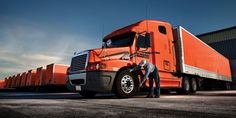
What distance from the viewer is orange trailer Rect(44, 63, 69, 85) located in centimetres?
1832

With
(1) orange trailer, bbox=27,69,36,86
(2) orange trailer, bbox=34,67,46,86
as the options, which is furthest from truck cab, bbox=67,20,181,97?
(1) orange trailer, bbox=27,69,36,86

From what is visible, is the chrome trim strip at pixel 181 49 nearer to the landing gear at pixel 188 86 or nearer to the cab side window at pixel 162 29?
the landing gear at pixel 188 86

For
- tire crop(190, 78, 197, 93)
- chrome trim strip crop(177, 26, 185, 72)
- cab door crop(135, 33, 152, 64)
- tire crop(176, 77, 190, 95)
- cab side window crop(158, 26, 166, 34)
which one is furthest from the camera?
tire crop(190, 78, 197, 93)

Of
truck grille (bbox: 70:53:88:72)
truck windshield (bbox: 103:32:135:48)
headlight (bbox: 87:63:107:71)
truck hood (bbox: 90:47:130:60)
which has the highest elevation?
truck windshield (bbox: 103:32:135:48)

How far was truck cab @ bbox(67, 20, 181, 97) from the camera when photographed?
5848mm

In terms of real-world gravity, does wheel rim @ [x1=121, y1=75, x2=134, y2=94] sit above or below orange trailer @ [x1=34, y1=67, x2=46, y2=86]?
below

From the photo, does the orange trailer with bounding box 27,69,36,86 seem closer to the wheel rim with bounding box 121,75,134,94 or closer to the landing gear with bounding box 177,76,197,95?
the landing gear with bounding box 177,76,197,95

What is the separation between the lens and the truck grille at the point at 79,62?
6.21 m

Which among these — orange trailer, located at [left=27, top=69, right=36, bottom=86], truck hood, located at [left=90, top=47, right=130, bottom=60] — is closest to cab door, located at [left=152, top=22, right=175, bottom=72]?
truck hood, located at [left=90, top=47, right=130, bottom=60]

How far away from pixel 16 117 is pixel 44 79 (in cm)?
1925

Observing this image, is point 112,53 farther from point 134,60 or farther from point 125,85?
point 125,85

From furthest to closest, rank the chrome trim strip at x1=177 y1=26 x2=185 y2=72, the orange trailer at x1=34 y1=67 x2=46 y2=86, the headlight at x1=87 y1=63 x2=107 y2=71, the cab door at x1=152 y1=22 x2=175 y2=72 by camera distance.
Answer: the orange trailer at x1=34 y1=67 x2=46 y2=86
the chrome trim strip at x1=177 y1=26 x2=185 y2=72
the cab door at x1=152 y1=22 x2=175 y2=72
the headlight at x1=87 y1=63 x2=107 y2=71

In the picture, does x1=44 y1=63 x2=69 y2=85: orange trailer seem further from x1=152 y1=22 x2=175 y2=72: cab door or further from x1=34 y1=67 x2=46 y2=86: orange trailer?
x1=152 y1=22 x2=175 y2=72: cab door

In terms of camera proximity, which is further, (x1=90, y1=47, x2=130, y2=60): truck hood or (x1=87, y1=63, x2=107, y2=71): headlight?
(x1=90, y1=47, x2=130, y2=60): truck hood
